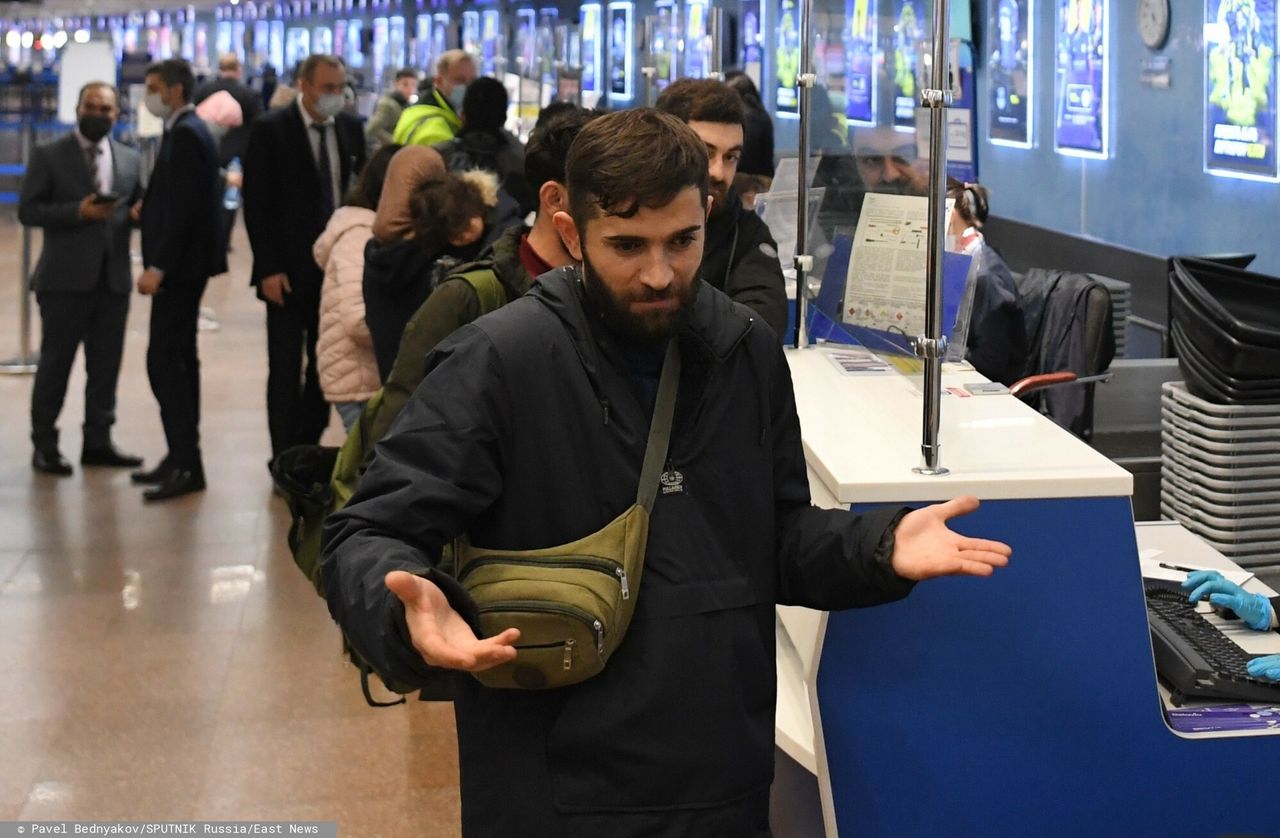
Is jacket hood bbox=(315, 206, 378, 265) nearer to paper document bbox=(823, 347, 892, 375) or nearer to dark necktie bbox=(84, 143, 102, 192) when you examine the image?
paper document bbox=(823, 347, 892, 375)

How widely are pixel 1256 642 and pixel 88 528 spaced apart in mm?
5076

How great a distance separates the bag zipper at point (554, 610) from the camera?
184cm

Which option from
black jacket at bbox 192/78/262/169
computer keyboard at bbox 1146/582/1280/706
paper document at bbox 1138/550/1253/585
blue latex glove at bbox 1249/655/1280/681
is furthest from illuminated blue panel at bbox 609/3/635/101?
blue latex glove at bbox 1249/655/1280/681

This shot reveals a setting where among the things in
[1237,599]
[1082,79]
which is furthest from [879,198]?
[1082,79]

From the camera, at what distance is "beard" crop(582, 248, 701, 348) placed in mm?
1946

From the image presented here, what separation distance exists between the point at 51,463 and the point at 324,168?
1983mm

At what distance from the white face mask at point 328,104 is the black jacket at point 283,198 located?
10cm

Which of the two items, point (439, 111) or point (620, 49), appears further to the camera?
point (620, 49)

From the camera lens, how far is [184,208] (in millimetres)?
6945

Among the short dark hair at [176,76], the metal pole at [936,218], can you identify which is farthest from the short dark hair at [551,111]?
the short dark hair at [176,76]

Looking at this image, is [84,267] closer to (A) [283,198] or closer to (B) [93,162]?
(B) [93,162]

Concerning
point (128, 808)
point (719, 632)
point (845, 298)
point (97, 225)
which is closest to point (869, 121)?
point (845, 298)

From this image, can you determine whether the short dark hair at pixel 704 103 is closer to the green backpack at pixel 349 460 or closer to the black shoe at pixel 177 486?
the green backpack at pixel 349 460

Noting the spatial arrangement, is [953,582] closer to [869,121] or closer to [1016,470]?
[1016,470]
